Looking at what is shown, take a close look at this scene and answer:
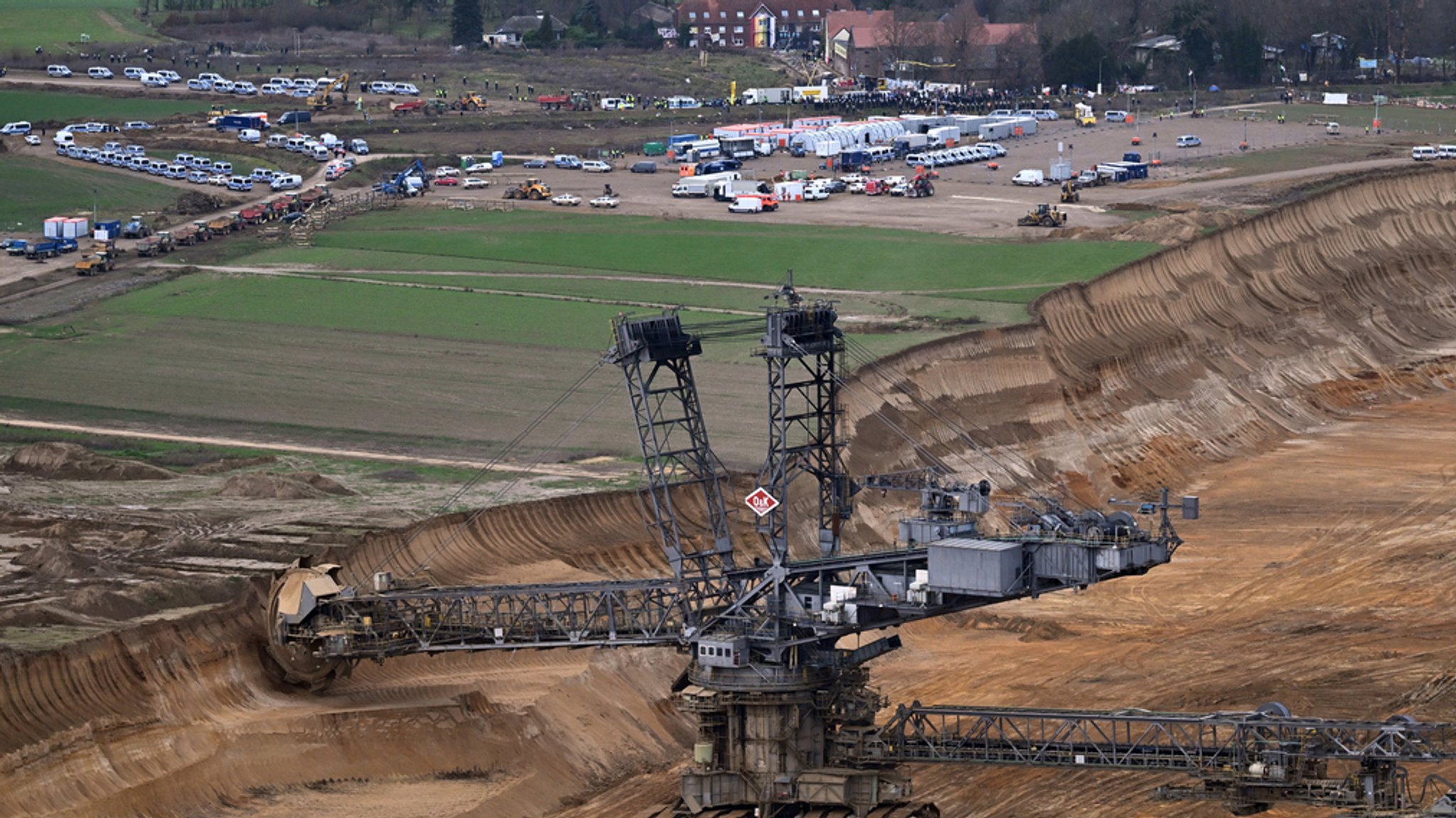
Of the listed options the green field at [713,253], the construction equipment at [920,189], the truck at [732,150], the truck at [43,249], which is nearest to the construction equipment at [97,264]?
the truck at [43,249]

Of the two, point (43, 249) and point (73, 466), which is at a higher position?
point (43, 249)

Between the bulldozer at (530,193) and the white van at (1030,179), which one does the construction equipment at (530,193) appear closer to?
the bulldozer at (530,193)

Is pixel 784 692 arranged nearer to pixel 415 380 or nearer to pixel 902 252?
pixel 415 380

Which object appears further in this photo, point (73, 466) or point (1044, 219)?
point (1044, 219)

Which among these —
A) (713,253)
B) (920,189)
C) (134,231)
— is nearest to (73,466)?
(713,253)

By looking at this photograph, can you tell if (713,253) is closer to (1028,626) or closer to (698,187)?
(698,187)

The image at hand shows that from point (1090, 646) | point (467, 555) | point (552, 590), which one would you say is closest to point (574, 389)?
point (467, 555)
